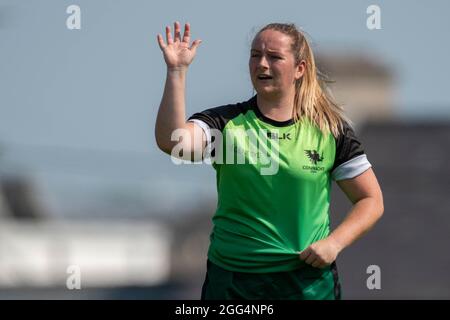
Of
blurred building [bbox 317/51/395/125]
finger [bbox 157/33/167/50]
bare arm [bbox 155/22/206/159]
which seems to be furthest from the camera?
blurred building [bbox 317/51/395/125]

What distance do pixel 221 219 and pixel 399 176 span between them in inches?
1165

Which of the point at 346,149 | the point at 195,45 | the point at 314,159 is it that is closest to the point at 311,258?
the point at 314,159

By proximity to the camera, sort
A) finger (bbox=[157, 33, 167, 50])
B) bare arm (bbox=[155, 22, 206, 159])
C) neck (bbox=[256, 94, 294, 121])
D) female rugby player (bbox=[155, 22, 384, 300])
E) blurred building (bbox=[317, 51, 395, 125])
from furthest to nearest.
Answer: blurred building (bbox=[317, 51, 395, 125]) → neck (bbox=[256, 94, 294, 121]) → female rugby player (bbox=[155, 22, 384, 300]) → finger (bbox=[157, 33, 167, 50]) → bare arm (bbox=[155, 22, 206, 159])

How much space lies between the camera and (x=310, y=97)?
778 centimetres

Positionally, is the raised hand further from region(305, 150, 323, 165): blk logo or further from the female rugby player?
region(305, 150, 323, 165): blk logo

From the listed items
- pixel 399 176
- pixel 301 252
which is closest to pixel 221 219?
pixel 301 252

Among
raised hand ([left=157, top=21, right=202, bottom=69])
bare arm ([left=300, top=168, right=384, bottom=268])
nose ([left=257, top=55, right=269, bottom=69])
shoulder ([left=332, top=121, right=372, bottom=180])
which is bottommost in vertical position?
bare arm ([left=300, top=168, right=384, bottom=268])

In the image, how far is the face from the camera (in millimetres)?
7559

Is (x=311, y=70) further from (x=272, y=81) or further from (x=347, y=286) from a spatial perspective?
(x=347, y=286)

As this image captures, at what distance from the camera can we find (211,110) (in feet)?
25.1

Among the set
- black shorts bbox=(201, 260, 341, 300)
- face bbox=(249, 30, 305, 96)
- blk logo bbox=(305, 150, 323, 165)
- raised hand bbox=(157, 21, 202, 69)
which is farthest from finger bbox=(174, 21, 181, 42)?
black shorts bbox=(201, 260, 341, 300)

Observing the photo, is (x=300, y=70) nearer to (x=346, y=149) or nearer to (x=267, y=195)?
(x=346, y=149)

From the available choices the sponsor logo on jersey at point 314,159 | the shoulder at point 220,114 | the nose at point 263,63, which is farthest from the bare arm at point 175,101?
the sponsor logo on jersey at point 314,159

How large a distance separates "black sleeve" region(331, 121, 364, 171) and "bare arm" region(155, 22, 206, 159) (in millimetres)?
835
